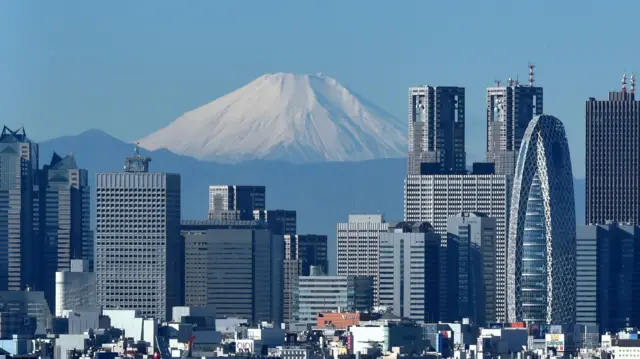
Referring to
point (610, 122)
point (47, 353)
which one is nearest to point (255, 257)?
point (610, 122)

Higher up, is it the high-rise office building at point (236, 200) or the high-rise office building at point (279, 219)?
the high-rise office building at point (236, 200)

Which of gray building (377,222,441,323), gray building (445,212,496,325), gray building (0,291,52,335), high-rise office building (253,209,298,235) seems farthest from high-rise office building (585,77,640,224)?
gray building (0,291,52,335)

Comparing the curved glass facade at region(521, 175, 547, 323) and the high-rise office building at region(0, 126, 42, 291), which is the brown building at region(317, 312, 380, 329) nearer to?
the curved glass facade at region(521, 175, 547, 323)

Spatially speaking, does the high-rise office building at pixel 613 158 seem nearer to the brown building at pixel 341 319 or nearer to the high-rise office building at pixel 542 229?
the high-rise office building at pixel 542 229

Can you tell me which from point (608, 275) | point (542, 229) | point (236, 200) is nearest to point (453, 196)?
point (608, 275)

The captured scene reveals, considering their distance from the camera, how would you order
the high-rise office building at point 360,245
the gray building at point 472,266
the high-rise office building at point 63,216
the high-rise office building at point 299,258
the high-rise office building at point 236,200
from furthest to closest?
1. the high-rise office building at point 236,200
2. the high-rise office building at point 360,245
3. the high-rise office building at point 63,216
4. the high-rise office building at point 299,258
5. the gray building at point 472,266

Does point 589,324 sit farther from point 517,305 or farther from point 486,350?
point 486,350

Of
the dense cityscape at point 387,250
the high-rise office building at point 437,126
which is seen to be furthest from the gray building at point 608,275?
the high-rise office building at point 437,126
